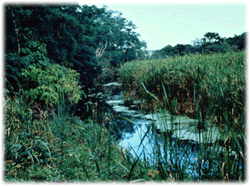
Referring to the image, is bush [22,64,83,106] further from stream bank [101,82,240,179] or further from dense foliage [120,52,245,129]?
dense foliage [120,52,245,129]

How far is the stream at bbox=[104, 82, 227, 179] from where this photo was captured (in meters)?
1.88

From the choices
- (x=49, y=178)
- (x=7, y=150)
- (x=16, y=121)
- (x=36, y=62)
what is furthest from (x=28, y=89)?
(x=49, y=178)

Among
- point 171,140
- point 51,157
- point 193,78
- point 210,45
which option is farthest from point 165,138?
point 210,45

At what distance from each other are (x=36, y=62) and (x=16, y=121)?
255 cm

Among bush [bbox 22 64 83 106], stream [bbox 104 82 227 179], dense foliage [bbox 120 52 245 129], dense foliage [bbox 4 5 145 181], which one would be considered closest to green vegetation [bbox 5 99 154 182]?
dense foliage [bbox 4 5 145 181]

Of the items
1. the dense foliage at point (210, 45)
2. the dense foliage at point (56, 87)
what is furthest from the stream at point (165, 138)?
the dense foliage at point (210, 45)

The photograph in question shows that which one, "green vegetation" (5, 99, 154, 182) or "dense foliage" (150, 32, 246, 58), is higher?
"dense foliage" (150, 32, 246, 58)

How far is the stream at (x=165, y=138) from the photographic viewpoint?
1881mm

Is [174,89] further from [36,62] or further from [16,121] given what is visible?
[16,121]

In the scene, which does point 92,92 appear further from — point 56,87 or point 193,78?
point 193,78

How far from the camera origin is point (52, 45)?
6.24 metres

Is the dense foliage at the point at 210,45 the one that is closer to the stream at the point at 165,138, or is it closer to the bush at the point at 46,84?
the stream at the point at 165,138

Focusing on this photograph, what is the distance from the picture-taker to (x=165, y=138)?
1.95 meters

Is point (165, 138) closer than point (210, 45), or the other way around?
point (165, 138)
